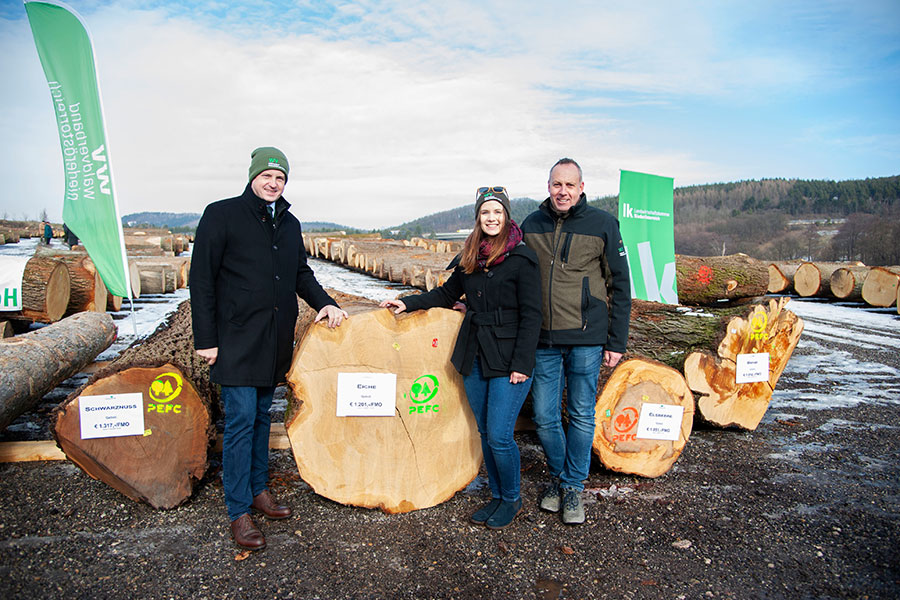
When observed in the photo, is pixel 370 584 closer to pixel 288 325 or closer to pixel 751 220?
pixel 288 325

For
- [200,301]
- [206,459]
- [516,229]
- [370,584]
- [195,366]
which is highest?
[516,229]

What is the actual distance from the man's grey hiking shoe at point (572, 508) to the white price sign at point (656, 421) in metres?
0.76

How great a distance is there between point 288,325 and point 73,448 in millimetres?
1474

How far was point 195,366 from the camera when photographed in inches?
137

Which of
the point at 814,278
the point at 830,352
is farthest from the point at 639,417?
the point at 814,278

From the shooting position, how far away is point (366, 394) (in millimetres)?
3127

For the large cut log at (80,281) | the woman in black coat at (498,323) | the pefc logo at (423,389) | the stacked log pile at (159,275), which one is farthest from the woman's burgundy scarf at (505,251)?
the stacked log pile at (159,275)

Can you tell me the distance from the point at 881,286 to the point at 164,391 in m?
13.9

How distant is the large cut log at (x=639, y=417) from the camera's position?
3596mm

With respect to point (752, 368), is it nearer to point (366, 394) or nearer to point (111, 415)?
point (366, 394)

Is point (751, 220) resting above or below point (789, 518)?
above

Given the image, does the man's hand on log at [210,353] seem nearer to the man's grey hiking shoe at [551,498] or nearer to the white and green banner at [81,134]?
the man's grey hiking shoe at [551,498]

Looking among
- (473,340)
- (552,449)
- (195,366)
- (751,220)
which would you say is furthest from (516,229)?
(751,220)

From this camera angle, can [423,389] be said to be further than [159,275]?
No
